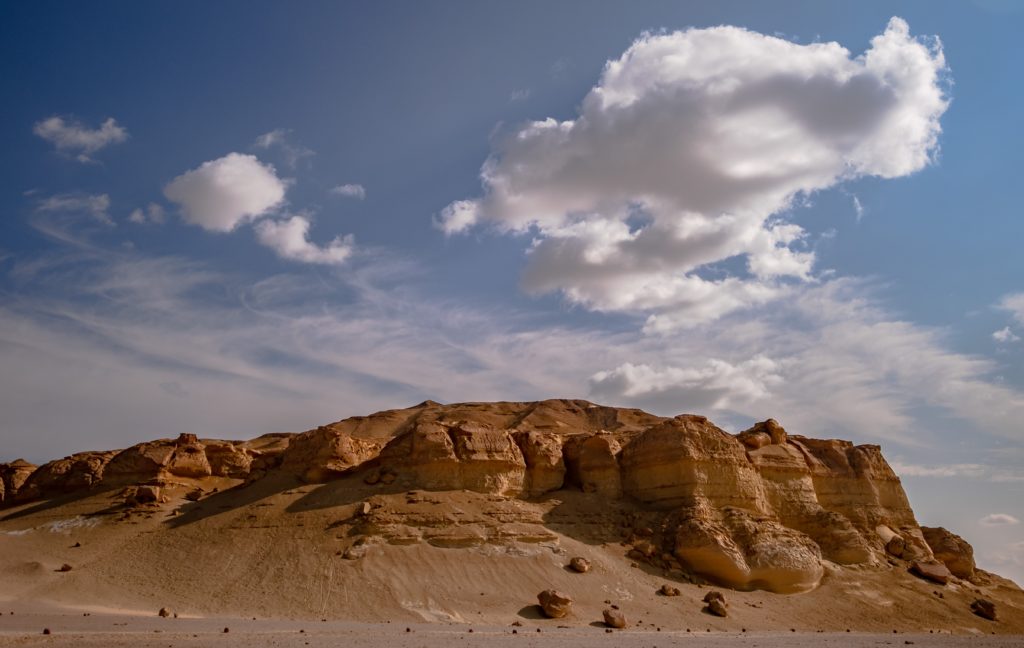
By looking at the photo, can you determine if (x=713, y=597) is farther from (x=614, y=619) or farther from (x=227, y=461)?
(x=227, y=461)

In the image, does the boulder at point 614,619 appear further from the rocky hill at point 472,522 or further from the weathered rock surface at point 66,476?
the weathered rock surface at point 66,476

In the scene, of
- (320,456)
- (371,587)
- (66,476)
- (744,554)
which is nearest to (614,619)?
(371,587)

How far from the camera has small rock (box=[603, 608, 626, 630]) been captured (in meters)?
25.4

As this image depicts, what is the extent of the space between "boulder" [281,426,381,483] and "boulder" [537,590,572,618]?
12.9m

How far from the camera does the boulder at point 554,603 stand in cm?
2616

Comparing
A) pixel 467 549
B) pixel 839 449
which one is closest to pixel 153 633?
pixel 467 549

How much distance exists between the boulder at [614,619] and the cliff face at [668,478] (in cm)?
578

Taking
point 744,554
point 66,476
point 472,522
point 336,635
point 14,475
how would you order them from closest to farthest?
point 336,635, point 472,522, point 744,554, point 66,476, point 14,475

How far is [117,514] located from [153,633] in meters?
17.1

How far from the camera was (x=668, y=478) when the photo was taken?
35844 mm

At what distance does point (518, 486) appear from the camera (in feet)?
116

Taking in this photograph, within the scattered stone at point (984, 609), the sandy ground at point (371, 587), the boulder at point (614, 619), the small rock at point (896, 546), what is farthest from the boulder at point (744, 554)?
the small rock at point (896, 546)

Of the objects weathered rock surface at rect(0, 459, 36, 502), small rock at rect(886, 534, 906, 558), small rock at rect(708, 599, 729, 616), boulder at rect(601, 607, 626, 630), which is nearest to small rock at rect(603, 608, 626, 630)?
boulder at rect(601, 607, 626, 630)

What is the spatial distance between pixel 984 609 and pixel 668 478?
14.3m
